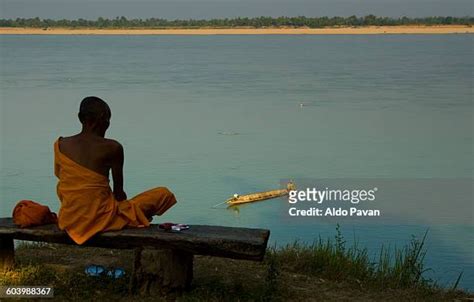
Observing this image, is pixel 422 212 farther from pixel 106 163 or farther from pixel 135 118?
pixel 135 118

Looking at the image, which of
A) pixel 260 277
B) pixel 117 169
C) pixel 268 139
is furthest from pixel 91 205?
pixel 268 139

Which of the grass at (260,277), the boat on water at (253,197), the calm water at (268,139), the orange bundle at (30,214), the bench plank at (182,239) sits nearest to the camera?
the bench plank at (182,239)

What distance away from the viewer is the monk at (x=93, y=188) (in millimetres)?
4262

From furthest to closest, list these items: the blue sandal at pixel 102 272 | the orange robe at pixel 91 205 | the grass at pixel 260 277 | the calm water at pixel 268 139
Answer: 1. the calm water at pixel 268 139
2. the blue sandal at pixel 102 272
3. the grass at pixel 260 277
4. the orange robe at pixel 91 205

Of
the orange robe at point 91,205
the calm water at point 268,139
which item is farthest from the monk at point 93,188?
the calm water at point 268,139

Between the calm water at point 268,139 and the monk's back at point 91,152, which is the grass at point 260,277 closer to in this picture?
the monk's back at point 91,152

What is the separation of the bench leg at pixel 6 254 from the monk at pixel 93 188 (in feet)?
1.79

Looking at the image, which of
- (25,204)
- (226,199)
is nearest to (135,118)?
(226,199)

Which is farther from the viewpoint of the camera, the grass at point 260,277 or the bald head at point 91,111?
the grass at point 260,277

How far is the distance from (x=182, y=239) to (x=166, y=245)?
115 millimetres

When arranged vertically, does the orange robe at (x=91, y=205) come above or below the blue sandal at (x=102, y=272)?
above

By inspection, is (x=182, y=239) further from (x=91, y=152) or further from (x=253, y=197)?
(x=253, y=197)

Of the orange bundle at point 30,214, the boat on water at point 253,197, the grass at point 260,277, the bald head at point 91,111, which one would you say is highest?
the bald head at point 91,111

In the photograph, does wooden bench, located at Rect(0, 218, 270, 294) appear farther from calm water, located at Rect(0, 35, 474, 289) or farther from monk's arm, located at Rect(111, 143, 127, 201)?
calm water, located at Rect(0, 35, 474, 289)
